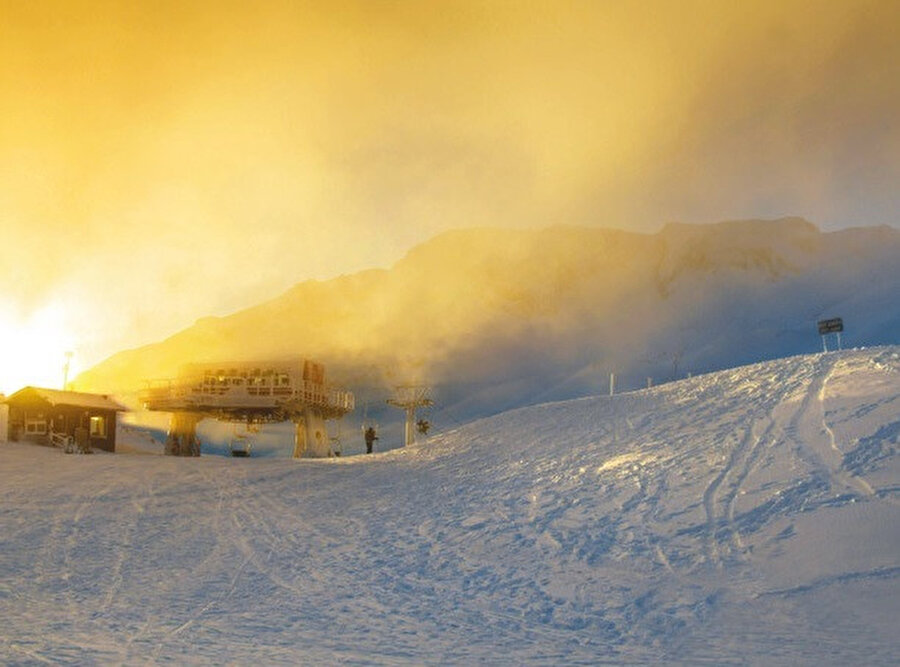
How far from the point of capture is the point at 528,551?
550 inches

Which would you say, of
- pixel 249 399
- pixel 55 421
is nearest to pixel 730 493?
pixel 249 399

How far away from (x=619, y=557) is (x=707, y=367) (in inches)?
5206

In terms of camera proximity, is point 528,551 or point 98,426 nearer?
point 528,551

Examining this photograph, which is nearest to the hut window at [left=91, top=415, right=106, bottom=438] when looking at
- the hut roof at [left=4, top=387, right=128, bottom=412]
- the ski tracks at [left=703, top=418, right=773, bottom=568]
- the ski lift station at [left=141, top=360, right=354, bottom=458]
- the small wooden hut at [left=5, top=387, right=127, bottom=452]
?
the small wooden hut at [left=5, top=387, right=127, bottom=452]

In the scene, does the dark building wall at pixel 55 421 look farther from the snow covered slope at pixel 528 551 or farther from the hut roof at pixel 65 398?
the snow covered slope at pixel 528 551

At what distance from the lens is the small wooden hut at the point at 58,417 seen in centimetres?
4716

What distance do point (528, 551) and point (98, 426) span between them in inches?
1795

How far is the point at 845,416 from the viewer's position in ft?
58.9

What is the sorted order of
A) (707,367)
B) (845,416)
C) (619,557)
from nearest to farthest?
(619,557) → (845,416) → (707,367)

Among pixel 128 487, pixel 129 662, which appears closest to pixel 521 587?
pixel 129 662

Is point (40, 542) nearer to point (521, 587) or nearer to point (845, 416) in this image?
point (521, 587)

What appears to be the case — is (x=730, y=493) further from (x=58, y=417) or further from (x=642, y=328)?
(x=642, y=328)

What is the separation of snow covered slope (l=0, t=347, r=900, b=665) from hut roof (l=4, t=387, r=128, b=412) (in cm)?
2485

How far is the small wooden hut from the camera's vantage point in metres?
47.2
